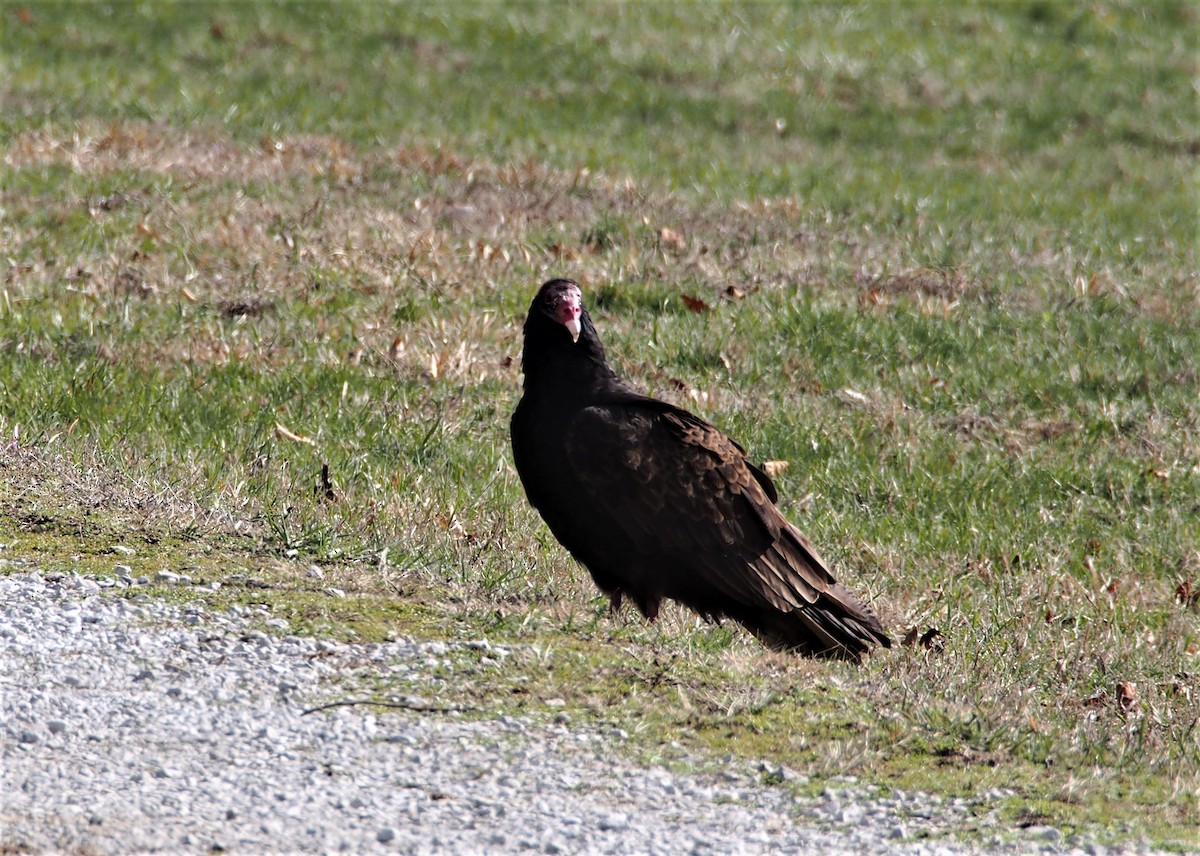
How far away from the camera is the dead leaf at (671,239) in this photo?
10.9 meters

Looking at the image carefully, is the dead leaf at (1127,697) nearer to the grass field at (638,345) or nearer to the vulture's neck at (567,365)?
the grass field at (638,345)

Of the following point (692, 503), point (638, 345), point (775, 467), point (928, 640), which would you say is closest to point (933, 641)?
point (928, 640)

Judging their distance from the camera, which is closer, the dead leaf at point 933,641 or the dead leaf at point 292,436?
the dead leaf at point 933,641

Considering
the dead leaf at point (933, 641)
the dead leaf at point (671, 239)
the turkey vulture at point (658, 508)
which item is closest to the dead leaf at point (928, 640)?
the dead leaf at point (933, 641)

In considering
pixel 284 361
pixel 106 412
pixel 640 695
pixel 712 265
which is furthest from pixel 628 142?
pixel 640 695

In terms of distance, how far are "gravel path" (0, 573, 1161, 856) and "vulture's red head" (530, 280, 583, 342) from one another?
1.55 meters

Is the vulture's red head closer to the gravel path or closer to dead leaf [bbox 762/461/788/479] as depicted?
the gravel path

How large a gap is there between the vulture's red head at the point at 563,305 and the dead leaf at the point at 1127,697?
2419 mm

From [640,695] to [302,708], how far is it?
0.98m

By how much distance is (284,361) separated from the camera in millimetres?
8195

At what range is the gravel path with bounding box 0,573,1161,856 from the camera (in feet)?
11.3

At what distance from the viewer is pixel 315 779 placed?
370cm

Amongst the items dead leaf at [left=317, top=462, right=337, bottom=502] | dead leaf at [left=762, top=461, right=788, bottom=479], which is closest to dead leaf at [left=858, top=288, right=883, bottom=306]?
dead leaf at [left=762, top=461, right=788, bottom=479]

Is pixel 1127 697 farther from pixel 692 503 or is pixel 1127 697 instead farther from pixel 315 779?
pixel 315 779
